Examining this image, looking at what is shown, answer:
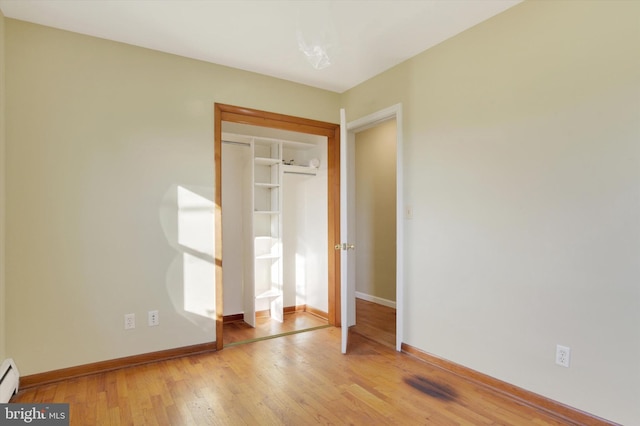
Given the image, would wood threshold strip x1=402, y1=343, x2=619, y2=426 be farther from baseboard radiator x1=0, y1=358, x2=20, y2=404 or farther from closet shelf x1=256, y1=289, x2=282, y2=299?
baseboard radiator x1=0, y1=358, x2=20, y2=404

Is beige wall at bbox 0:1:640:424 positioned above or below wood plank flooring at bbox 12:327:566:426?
above

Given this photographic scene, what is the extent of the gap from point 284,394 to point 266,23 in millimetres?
2580

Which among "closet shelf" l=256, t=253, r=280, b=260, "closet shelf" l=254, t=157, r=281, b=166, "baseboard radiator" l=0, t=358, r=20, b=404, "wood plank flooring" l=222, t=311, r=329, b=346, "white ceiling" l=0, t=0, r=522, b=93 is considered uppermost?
"white ceiling" l=0, t=0, r=522, b=93

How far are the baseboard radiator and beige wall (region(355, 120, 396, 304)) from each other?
3834 millimetres

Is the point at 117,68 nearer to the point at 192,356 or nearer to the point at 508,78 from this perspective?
the point at 192,356

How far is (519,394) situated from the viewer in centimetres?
219

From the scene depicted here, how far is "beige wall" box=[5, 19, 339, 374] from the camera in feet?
7.84

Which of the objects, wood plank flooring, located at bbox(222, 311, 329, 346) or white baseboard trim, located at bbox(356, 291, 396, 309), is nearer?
Answer: wood plank flooring, located at bbox(222, 311, 329, 346)

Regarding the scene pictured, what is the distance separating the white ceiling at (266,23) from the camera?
2195mm

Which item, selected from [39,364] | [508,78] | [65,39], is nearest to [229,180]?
[65,39]

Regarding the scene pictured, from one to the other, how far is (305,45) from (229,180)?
2362 millimetres

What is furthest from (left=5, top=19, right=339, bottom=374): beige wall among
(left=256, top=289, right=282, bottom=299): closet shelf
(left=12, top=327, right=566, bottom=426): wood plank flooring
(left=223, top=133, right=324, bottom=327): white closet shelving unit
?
(left=256, top=289, right=282, bottom=299): closet shelf

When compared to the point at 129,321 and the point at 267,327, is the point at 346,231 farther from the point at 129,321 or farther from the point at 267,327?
the point at 129,321

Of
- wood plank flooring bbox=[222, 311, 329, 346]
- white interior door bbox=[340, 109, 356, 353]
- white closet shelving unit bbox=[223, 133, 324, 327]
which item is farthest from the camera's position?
white closet shelving unit bbox=[223, 133, 324, 327]
